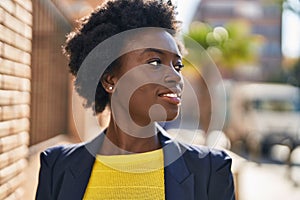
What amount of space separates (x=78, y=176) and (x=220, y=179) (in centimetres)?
57

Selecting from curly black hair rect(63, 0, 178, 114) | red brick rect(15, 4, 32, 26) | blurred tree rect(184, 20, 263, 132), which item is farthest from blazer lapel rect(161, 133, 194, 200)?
blurred tree rect(184, 20, 263, 132)

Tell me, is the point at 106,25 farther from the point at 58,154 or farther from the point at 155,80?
the point at 58,154

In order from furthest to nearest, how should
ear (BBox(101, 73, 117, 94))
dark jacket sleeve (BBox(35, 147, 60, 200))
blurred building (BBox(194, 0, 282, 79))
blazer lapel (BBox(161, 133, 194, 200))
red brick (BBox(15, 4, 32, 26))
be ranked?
blurred building (BBox(194, 0, 282, 79))
red brick (BBox(15, 4, 32, 26))
ear (BBox(101, 73, 117, 94))
dark jacket sleeve (BBox(35, 147, 60, 200))
blazer lapel (BBox(161, 133, 194, 200))

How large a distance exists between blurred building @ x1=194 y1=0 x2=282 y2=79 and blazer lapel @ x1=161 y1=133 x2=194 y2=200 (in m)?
63.2

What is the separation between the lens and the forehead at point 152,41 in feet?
6.96

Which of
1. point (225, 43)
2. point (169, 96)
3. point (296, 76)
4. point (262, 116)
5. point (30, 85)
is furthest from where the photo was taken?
point (296, 76)

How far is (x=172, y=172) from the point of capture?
2.11 m

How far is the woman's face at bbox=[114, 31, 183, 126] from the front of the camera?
6.77 ft

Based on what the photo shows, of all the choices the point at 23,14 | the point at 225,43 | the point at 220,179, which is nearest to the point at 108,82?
the point at 220,179

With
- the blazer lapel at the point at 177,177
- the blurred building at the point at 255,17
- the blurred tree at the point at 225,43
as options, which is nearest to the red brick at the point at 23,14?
the blazer lapel at the point at 177,177

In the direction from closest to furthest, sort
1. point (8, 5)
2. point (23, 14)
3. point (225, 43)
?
point (8, 5) → point (23, 14) → point (225, 43)

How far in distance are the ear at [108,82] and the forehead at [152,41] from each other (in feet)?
0.49

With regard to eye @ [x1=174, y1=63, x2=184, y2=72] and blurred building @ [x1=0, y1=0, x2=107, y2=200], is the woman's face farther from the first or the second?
blurred building @ [x1=0, y1=0, x2=107, y2=200]

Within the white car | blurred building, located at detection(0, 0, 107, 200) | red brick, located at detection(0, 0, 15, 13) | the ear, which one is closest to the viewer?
the ear
